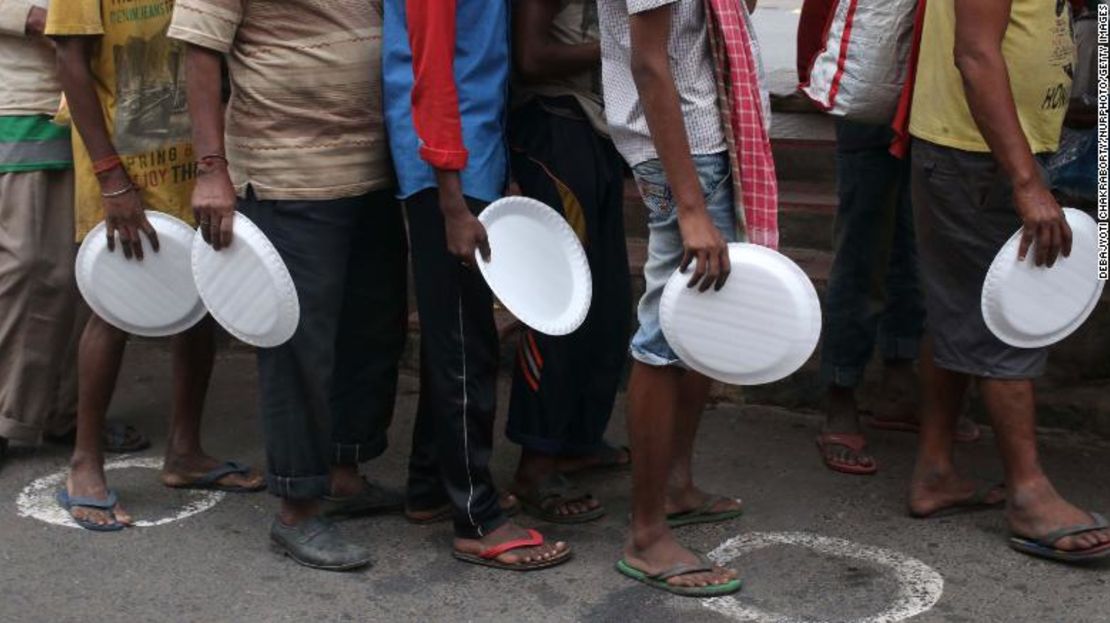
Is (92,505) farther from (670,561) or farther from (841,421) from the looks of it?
(841,421)

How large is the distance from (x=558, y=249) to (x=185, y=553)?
125cm

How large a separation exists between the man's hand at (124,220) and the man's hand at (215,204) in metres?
0.43

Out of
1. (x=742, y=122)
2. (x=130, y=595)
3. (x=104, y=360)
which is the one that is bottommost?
(x=130, y=595)

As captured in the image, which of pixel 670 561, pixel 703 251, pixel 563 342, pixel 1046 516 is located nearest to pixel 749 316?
pixel 703 251

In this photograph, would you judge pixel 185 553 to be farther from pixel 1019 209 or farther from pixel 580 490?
pixel 1019 209

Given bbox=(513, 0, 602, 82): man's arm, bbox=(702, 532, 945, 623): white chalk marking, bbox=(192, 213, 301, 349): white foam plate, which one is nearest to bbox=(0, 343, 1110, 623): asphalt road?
bbox=(702, 532, 945, 623): white chalk marking

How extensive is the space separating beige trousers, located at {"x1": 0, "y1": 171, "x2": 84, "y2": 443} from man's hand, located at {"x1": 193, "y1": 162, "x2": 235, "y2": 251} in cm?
115

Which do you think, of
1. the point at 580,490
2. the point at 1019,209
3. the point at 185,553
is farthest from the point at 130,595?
the point at 1019,209

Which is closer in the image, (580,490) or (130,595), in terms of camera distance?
(130,595)

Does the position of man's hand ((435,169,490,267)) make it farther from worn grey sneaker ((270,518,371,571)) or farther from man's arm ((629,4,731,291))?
worn grey sneaker ((270,518,371,571))

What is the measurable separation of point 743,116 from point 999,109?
61 cm

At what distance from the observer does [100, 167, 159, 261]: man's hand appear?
14.3 feet

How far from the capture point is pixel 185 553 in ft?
14.5

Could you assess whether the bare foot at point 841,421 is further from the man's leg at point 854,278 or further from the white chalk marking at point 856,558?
the white chalk marking at point 856,558
